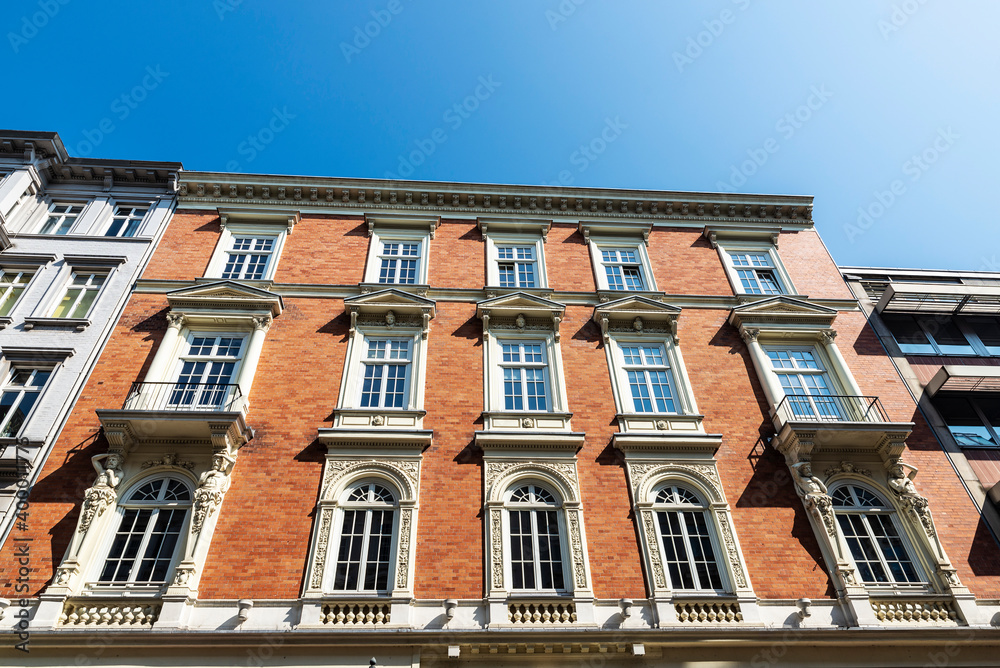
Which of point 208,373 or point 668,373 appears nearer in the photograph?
point 208,373

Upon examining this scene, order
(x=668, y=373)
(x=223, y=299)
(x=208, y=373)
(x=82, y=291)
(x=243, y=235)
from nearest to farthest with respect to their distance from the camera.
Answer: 1. (x=208, y=373)
2. (x=668, y=373)
3. (x=223, y=299)
4. (x=82, y=291)
5. (x=243, y=235)

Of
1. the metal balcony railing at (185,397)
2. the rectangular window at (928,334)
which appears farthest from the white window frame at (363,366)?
the rectangular window at (928,334)

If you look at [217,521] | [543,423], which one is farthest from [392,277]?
[217,521]

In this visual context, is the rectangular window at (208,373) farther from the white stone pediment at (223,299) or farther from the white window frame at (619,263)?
the white window frame at (619,263)

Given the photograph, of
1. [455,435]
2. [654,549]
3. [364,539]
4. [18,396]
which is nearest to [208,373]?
[18,396]

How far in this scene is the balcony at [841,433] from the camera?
1437 centimetres

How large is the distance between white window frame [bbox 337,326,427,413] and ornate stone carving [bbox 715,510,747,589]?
770cm

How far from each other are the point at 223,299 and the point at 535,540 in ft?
36.7

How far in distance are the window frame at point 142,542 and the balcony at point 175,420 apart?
2.95 ft

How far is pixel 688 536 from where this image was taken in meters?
13.4

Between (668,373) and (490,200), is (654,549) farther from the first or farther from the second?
(490,200)

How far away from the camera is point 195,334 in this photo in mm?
16938

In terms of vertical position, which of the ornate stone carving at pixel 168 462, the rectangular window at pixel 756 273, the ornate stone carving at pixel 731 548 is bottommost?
the ornate stone carving at pixel 731 548

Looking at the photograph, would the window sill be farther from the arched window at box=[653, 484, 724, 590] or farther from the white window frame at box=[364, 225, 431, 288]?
the arched window at box=[653, 484, 724, 590]
